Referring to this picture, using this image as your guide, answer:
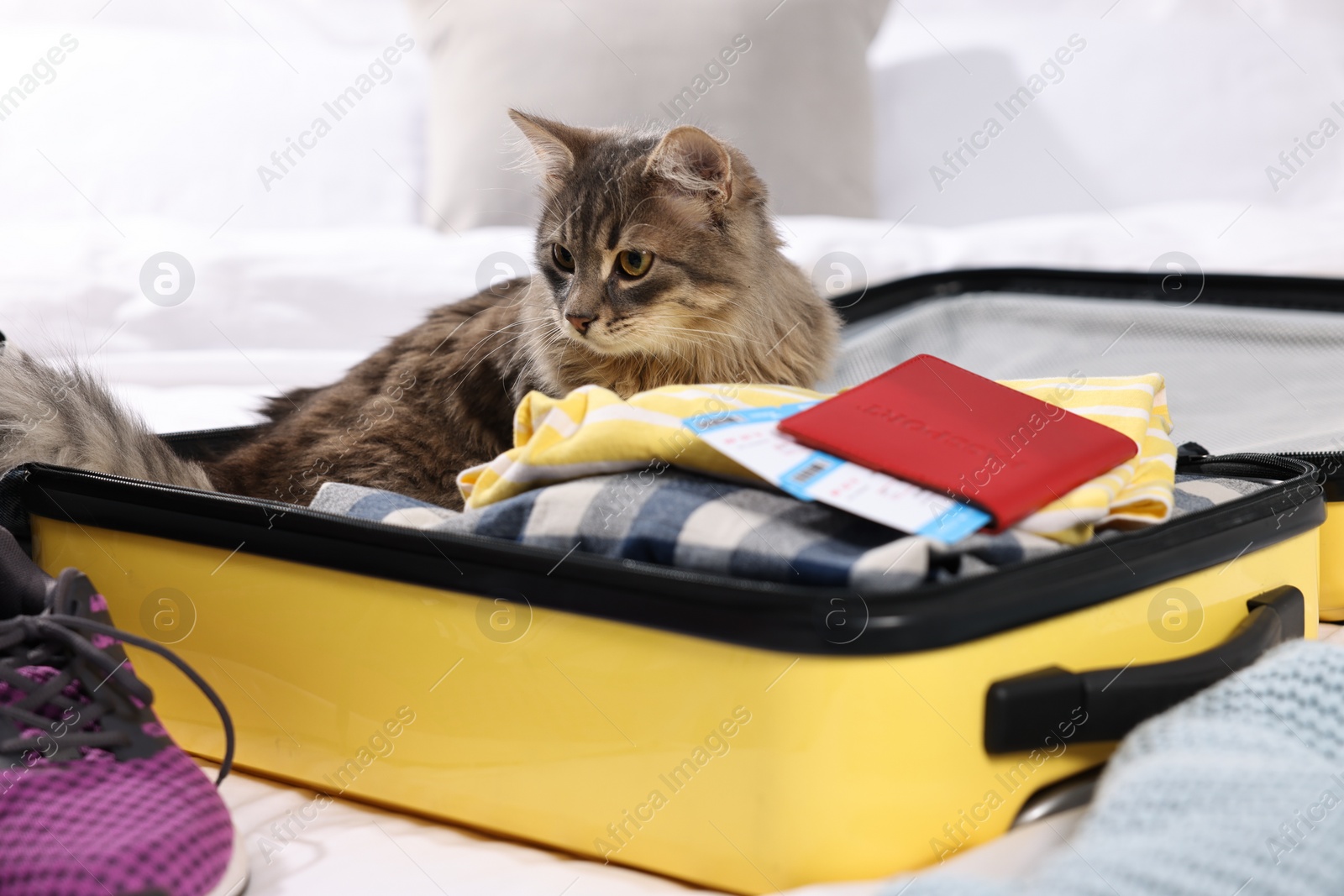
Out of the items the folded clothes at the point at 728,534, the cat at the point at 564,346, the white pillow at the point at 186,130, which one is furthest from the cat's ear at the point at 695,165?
the white pillow at the point at 186,130

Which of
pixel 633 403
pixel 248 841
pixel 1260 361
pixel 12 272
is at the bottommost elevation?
pixel 248 841

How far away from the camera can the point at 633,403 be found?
2.64 ft

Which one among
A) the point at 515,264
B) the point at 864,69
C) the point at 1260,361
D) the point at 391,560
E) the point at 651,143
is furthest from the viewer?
the point at 864,69

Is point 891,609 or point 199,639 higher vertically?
point 891,609

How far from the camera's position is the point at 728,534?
673mm

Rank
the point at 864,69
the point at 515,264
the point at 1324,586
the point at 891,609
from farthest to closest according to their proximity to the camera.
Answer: the point at 864,69, the point at 515,264, the point at 1324,586, the point at 891,609

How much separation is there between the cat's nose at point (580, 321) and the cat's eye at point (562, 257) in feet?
0.35

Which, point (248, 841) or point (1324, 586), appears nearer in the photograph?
point (248, 841)

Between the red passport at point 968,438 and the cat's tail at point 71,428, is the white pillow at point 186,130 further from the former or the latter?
the red passport at point 968,438

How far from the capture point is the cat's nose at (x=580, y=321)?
1.09m

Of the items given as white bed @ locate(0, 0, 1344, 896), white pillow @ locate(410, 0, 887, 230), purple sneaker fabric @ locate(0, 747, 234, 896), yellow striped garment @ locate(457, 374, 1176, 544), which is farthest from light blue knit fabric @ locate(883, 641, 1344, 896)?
white pillow @ locate(410, 0, 887, 230)

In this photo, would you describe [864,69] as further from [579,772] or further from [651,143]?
[579,772]

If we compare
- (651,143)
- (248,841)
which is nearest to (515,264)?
(651,143)

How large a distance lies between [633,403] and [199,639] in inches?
15.0
